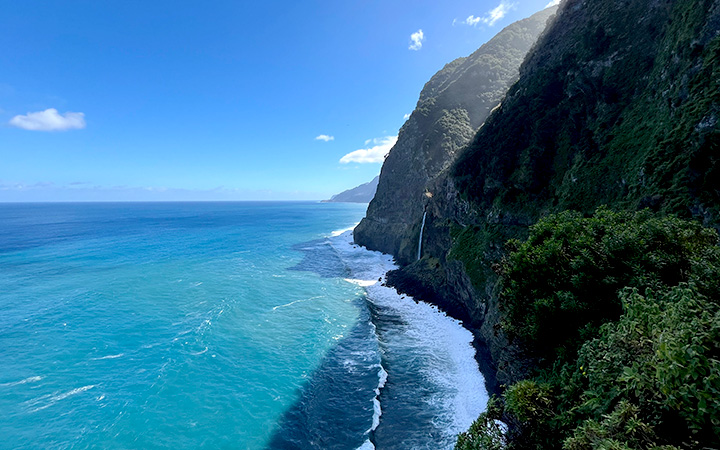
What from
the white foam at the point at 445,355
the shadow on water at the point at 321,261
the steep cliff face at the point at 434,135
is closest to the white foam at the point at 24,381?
the white foam at the point at 445,355

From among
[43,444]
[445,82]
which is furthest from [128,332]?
[445,82]

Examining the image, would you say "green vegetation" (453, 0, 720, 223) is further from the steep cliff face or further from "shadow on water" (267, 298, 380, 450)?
the steep cliff face

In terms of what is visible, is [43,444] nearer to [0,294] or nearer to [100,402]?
[100,402]

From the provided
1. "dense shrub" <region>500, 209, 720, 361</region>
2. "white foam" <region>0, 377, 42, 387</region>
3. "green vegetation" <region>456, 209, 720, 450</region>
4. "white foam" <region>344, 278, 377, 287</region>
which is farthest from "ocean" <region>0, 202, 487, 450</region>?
"dense shrub" <region>500, 209, 720, 361</region>

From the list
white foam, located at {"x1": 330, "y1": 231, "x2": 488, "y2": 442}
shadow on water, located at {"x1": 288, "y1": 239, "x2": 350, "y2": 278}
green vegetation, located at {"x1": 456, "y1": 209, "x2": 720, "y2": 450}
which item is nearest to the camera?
green vegetation, located at {"x1": 456, "y1": 209, "x2": 720, "y2": 450}

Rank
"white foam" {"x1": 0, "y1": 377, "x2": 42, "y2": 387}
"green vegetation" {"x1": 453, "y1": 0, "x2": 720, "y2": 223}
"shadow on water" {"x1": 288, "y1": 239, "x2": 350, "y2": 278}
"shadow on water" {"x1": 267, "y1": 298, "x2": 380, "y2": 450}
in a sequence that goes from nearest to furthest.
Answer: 1. "shadow on water" {"x1": 267, "y1": 298, "x2": 380, "y2": 450}
2. "green vegetation" {"x1": 453, "y1": 0, "x2": 720, "y2": 223}
3. "white foam" {"x1": 0, "y1": 377, "x2": 42, "y2": 387}
4. "shadow on water" {"x1": 288, "y1": 239, "x2": 350, "y2": 278}

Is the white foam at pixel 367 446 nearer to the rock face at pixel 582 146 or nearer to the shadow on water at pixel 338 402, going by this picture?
the shadow on water at pixel 338 402

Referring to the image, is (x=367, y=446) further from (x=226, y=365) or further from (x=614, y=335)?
(x=614, y=335)
